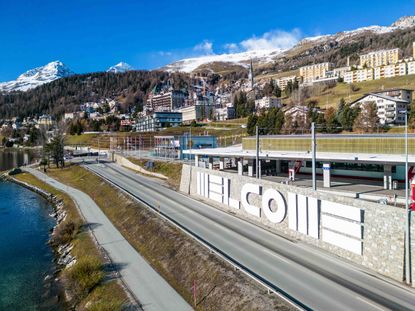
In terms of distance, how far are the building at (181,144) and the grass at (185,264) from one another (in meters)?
30.6

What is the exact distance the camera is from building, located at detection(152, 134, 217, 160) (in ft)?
245

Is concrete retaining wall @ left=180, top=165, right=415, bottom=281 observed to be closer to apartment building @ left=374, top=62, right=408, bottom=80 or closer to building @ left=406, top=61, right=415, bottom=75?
apartment building @ left=374, top=62, right=408, bottom=80

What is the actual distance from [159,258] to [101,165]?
65108 millimetres

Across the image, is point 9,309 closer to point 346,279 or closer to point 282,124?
point 346,279

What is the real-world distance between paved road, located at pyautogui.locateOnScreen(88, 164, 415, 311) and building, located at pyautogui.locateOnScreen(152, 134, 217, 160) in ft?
121

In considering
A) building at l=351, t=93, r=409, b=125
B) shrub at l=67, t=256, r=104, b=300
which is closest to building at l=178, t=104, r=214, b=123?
building at l=351, t=93, r=409, b=125

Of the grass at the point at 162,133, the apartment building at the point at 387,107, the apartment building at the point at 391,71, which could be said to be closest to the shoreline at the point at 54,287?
the grass at the point at 162,133

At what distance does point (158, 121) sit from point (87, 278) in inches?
5302

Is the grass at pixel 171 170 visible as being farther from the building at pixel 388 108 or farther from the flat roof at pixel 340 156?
the building at pixel 388 108

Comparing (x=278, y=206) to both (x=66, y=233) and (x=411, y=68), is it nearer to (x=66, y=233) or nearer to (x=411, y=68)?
(x=66, y=233)

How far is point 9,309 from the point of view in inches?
969

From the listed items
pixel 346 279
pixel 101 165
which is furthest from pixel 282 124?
pixel 346 279

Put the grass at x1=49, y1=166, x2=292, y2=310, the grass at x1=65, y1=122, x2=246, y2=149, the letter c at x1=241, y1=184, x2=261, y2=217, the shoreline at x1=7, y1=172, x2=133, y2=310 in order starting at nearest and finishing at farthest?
1. the grass at x1=49, y1=166, x2=292, y2=310
2. the shoreline at x1=7, y1=172, x2=133, y2=310
3. the letter c at x1=241, y1=184, x2=261, y2=217
4. the grass at x1=65, y1=122, x2=246, y2=149

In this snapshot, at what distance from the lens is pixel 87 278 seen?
25.4m
